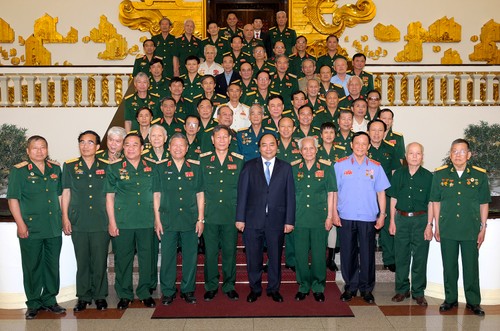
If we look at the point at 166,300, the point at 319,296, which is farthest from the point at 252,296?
the point at 166,300

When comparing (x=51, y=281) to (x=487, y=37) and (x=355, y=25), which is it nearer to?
(x=355, y=25)

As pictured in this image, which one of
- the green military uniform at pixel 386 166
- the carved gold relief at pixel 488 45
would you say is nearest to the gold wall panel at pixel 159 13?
the carved gold relief at pixel 488 45

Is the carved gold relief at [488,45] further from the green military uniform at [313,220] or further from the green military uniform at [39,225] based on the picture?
the green military uniform at [39,225]

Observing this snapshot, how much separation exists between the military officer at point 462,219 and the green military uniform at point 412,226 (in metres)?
0.18

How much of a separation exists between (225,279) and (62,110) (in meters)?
6.51

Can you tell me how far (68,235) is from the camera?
18.7ft

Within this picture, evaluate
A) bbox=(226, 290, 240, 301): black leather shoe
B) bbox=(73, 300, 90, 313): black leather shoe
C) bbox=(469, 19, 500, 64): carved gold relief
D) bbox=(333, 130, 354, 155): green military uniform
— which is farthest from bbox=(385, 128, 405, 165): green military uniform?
bbox=(469, 19, 500, 64): carved gold relief

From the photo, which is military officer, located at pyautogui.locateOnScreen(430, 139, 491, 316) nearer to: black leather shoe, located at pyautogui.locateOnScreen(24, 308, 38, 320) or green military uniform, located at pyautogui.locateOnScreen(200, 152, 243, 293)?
green military uniform, located at pyautogui.locateOnScreen(200, 152, 243, 293)

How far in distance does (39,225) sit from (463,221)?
12.4ft

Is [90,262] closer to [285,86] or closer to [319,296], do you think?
[319,296]

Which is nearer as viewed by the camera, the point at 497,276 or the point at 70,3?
the point at 497,276

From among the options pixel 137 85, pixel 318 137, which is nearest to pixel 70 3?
pixel 137 85

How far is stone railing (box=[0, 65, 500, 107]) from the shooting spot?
10867 mm

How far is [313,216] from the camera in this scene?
18.8 feet
